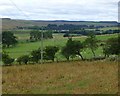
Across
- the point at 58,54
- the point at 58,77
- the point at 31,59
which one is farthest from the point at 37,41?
the point at 58,77

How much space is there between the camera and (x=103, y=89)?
39.9 ft

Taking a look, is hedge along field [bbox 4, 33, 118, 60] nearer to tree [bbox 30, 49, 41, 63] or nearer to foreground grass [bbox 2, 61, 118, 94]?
tree [bbox 30, 49, 41, 63]

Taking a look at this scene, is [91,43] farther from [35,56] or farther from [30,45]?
[35,56]

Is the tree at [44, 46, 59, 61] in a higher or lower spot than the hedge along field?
higher

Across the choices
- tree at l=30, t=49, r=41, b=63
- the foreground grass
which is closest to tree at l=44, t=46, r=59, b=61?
tree at l=30, t=49, r=41, b=63

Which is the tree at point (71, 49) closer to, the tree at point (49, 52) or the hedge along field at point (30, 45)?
the hedge along field at point (30, 45)

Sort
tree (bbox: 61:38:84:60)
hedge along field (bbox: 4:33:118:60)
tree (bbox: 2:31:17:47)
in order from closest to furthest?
tree (bbox: 61:38:84:60)
tree (bbox: 2:31:17:47)
hedge along field (bbox: 4:33:118:60)

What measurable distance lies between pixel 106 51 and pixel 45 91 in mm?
57857

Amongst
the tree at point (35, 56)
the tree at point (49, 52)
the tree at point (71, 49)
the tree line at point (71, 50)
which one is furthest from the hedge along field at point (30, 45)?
the tree at point (35, 56)

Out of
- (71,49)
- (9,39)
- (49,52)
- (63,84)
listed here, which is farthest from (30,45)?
(63,84)

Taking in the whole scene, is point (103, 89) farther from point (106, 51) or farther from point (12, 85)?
point (106, 51)

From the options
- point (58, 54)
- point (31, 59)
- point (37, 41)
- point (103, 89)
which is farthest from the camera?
point (37, 41)

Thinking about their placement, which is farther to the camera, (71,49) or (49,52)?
(71,49)

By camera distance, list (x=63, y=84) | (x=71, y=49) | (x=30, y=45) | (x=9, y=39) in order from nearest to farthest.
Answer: (x=63, y=84) → (x=71, y=49) → (x=9, y=39) → (x=30, y=45)
